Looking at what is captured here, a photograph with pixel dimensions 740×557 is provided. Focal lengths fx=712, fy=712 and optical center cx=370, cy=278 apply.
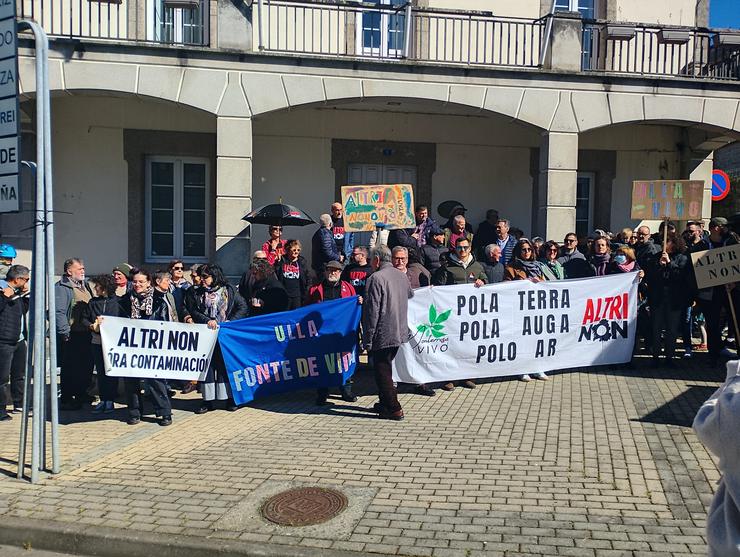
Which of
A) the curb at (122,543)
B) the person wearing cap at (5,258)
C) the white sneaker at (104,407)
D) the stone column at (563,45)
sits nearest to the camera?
the curb at (122,543)

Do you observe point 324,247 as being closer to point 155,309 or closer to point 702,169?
point 155,309

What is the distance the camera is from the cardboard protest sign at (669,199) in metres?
11.0

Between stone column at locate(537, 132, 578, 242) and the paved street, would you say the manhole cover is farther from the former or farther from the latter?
stone column at locate(537, 132, 578, 242)

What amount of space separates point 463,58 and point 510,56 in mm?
922

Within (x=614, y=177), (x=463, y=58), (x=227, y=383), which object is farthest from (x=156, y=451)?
(x=614, y=177)

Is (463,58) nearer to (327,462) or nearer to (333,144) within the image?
(333,144)

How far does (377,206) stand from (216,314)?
3.38 m

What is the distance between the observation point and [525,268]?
388 inches

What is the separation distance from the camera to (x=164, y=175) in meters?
14.1

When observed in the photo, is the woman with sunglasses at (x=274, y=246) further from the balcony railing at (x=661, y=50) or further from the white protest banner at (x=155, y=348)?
the balcony railing at (x=661, y=50)

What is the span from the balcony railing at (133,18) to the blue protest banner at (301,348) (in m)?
5.91

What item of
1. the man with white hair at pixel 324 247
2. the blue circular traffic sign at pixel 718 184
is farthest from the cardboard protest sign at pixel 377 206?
the blue circular traffic sign at pixel 718 184

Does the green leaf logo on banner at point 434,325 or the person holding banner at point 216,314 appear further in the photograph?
the green leaf logo on banner at point 434,325

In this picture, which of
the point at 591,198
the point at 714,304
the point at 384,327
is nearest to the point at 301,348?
the point at 384,327
